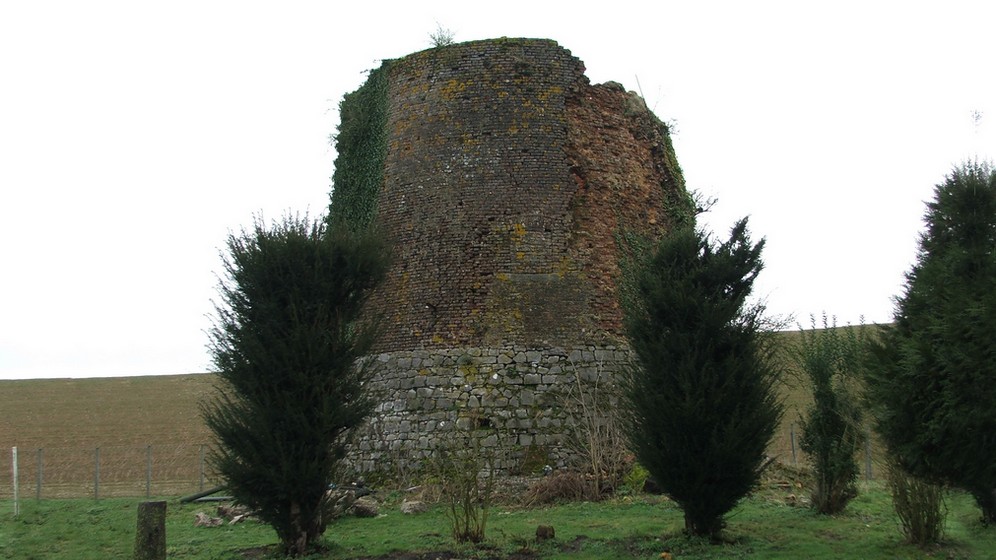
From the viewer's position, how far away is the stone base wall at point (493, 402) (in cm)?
1856

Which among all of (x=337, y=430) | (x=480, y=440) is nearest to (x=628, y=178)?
(x=480, y=440)

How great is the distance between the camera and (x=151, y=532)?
11.5 m

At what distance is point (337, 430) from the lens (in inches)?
536

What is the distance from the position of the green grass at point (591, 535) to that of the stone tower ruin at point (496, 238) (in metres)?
2.19

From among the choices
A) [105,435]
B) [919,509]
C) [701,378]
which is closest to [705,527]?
[701,378]

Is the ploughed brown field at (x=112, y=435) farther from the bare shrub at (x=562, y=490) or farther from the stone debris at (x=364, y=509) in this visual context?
the bare shrub at (x=562, y=490)

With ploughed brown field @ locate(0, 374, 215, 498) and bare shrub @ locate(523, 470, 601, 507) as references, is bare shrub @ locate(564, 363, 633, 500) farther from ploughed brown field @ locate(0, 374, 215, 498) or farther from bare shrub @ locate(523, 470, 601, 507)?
ploughed brown field @ locate(0, 374, 215, 498)

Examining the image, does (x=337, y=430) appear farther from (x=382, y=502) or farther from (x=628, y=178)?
(x=628, y=178)

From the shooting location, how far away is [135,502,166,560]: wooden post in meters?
11.5

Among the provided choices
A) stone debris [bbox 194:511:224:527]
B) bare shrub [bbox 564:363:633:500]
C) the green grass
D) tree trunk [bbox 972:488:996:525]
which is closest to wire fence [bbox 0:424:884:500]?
stone debris [bbox 194:511:224:527]

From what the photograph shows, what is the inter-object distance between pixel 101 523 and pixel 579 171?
1264 centimetres

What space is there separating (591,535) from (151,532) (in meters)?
6.23

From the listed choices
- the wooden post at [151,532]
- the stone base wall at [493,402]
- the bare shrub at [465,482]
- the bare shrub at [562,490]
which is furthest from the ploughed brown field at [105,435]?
the wooden post at [151,532]

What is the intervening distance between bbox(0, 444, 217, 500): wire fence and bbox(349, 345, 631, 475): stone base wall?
292 inches
